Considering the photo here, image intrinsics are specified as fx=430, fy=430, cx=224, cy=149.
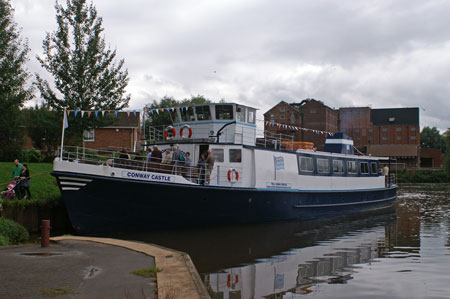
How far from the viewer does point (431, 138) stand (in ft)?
358

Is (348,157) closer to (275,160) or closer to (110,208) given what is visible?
(275,160)

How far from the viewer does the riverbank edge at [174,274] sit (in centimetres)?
634

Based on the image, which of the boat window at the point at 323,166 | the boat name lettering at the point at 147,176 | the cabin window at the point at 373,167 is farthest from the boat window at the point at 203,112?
the cabin window at the point at 373,167

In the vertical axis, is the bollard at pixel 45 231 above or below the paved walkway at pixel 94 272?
above

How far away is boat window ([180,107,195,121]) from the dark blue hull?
4.30 m

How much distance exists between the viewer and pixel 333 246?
44.0ft

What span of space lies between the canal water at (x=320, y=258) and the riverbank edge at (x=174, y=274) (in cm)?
81

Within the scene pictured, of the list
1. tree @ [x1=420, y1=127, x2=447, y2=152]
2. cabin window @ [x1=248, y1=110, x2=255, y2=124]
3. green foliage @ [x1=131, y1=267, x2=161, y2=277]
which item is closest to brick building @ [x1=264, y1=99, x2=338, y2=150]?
tree @ [x1=420, y1=127, x2=447, y2=152]

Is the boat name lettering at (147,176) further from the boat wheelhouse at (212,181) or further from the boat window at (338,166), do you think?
the boat window at (338,166)

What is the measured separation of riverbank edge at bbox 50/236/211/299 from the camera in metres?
6.34

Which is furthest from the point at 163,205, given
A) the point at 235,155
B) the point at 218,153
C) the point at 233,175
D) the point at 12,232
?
the point at 12,232

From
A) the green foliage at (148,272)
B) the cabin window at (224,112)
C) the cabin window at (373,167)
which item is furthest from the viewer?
the cabin window at (373,167)

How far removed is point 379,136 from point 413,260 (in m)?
74.3

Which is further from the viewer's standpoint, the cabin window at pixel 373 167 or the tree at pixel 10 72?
the cabin window at pixel 373 167
